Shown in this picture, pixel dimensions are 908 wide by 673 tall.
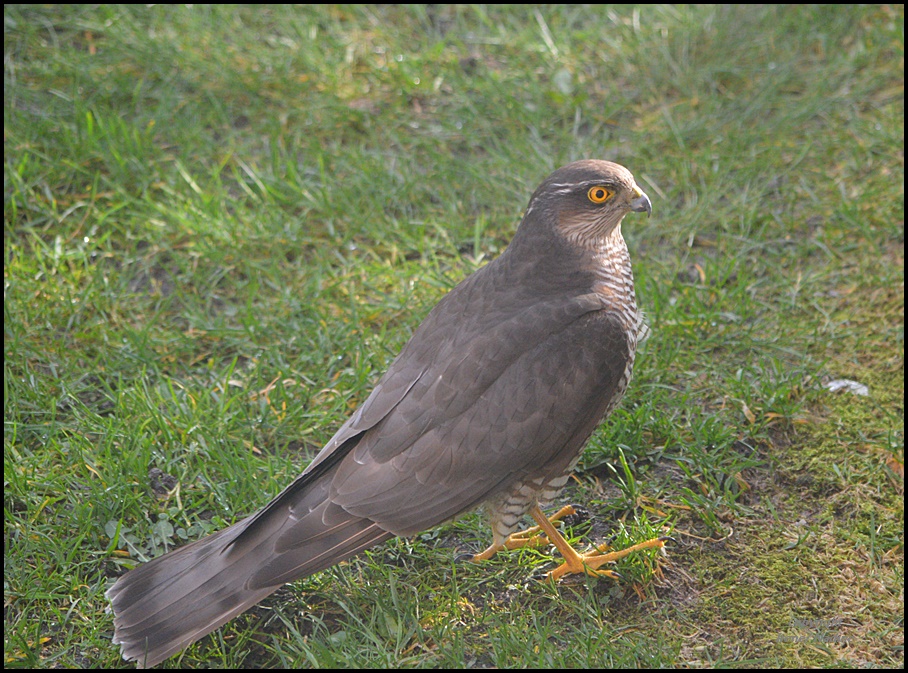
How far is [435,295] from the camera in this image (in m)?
5.04

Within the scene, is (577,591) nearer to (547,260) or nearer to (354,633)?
(354,633)

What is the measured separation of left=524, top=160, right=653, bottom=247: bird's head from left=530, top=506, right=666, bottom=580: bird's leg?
1096 mm

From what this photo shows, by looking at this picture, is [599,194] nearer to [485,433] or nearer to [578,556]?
[485,433]

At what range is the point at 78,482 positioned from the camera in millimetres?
4066

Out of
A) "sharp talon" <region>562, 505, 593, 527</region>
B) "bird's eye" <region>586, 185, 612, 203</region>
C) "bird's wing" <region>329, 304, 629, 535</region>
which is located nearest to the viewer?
"bird's wing" <region>329, 304, 629, 535</region>

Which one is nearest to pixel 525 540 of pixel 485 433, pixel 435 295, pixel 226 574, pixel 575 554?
pixel 575 554

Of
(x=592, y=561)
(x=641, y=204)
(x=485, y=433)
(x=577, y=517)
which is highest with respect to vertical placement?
(x=641, y=204)

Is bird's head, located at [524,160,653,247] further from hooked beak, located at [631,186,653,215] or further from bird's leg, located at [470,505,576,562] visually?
bird's leg, located at [470,505,576,562]

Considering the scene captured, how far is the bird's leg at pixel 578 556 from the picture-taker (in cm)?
364

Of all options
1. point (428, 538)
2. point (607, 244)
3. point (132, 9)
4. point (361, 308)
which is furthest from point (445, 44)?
point (428, 538)

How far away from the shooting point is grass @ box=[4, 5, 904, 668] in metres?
3.58

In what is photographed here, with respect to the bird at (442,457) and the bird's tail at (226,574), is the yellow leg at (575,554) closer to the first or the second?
the bird at (442,457)

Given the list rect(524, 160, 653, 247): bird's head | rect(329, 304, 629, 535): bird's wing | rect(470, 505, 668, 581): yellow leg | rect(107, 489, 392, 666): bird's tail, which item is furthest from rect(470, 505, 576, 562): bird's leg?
rect(524, 160, 653, 247): bird's head

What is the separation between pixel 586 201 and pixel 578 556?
1.36 m
